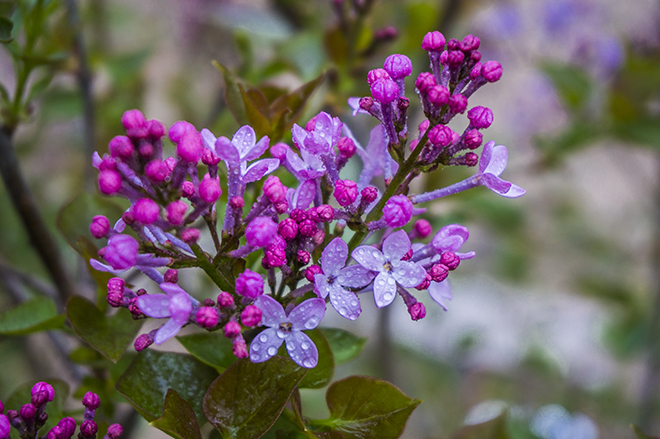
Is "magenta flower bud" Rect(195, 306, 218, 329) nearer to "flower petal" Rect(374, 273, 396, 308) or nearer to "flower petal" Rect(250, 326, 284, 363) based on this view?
"flower petal" Rect(250, 326, 284, 363)

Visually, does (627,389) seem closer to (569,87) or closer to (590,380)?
(590,380)

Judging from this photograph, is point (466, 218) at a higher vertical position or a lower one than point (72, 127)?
higher

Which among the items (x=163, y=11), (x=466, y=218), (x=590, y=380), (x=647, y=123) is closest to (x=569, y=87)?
(x=647, y=123)

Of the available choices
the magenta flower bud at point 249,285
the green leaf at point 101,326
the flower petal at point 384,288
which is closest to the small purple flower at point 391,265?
the flower petal at point 384,288

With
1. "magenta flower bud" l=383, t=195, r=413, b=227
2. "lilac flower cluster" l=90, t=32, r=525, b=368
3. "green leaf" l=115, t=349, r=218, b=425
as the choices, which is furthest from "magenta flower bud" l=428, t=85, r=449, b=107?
"green leaf" l=115, t=349, r=218, b=425

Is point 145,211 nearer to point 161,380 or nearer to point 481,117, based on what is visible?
point 161,380

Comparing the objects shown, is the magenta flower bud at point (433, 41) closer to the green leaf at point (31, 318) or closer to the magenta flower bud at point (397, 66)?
the magenta flower bud at point (397, 66)

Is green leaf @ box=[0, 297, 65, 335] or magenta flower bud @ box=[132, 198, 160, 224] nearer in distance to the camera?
magenta flower bud @ box=[132, 198, 160, 224]
